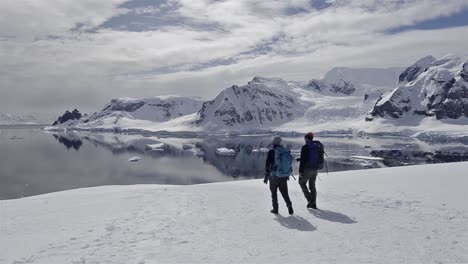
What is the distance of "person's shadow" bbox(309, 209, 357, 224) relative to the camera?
9.23 metres

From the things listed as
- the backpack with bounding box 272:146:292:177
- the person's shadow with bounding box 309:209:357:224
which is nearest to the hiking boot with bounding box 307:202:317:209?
the person's shadow with bounding box 309:209:357:224

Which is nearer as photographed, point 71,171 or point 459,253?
point 459,253

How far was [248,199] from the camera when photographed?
11828 millimetres

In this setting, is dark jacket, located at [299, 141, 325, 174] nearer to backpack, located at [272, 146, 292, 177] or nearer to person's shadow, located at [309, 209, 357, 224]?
backpack, located at [272, 146, 292, 177]

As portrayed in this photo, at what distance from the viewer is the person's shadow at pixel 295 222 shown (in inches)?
344

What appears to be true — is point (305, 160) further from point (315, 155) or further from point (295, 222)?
point (295, 222)

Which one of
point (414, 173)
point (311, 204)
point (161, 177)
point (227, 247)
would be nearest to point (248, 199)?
A: point (311, 204)

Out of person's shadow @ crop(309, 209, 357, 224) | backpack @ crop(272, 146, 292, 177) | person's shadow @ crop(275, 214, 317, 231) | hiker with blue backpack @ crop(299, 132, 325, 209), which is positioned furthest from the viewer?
hiker with blue backpack @ crop(299, 132, 325, 209)

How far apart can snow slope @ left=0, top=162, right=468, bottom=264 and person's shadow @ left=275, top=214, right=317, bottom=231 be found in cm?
2

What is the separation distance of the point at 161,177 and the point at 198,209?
46575 mm

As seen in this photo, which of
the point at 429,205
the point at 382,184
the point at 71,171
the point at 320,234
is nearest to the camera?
the point at 320,234

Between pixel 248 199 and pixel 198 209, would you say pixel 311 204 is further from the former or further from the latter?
pixel 198 209

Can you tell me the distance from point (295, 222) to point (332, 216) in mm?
1136

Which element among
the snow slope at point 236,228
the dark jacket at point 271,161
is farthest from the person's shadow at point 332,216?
the dark jacket at point 271,161
